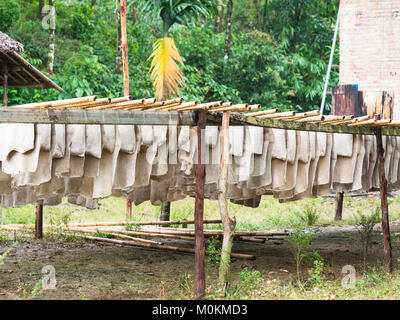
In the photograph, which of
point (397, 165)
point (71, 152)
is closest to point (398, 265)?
point (397, 165)

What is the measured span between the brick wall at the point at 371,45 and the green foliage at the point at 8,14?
8.72 metres

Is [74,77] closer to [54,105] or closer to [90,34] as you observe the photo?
[90,34]

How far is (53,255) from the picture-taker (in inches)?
303

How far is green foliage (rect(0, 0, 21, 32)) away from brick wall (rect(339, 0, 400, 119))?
8717 mm

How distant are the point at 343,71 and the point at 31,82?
272 inches

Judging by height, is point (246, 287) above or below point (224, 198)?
below

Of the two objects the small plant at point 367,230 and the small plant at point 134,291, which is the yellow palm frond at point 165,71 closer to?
the small plant at point 367,230

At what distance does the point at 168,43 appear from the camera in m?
10.7

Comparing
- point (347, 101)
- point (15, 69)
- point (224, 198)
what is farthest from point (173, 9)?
point (224, 198)

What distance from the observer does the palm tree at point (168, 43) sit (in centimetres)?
1052

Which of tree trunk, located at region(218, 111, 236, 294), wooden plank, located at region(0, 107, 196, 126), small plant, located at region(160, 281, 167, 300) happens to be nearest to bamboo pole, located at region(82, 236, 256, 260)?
small plant, located at region(160, 281, 167, 300)

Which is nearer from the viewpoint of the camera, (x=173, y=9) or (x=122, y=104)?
(x=122, y=104)

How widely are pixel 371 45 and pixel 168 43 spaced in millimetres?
4845

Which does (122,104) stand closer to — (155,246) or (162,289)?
(162,289)
